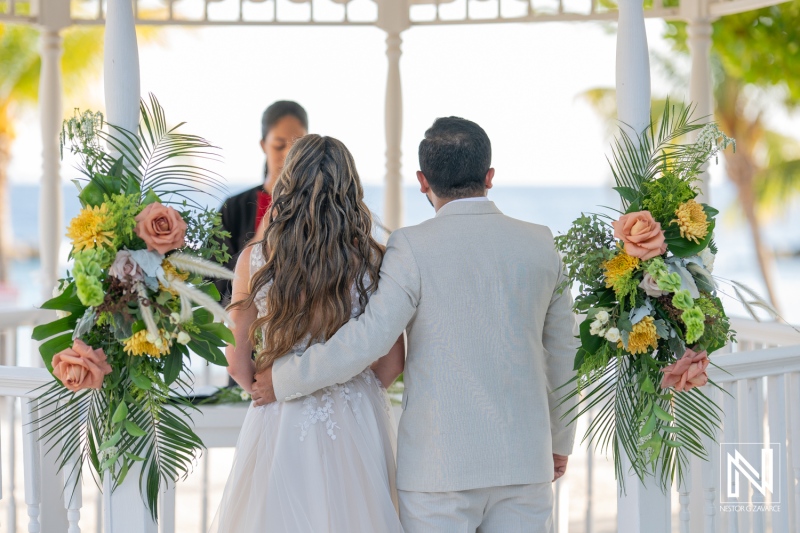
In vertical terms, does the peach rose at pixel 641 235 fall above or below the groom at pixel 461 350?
above

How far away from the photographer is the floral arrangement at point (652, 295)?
2.85m

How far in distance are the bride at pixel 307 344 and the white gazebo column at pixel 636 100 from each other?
35.5 inches

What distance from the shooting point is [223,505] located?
300 centimetres

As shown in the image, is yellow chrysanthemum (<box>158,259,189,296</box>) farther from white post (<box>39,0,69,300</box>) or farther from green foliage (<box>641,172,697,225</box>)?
white post (<box>39,0,69,300</box>)

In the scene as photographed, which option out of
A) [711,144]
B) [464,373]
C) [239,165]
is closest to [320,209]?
[464,373]

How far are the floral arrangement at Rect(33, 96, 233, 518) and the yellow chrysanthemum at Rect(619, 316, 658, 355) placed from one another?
1.26 metres

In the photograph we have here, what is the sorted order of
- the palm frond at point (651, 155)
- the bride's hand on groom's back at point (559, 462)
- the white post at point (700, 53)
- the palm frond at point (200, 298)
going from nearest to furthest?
1. the palm frond at point (200, 298)
2. the palm frond at point (651, 155)
3. the bride's hand on groom's back at point (559, 462)
4. the white post at point (700, 53)

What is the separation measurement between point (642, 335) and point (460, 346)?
23.7 inches

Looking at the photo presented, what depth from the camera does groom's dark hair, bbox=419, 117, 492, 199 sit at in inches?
107

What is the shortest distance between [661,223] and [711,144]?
30cm

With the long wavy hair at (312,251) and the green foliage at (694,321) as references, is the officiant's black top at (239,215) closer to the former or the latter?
the long wavy hair at (312,251)

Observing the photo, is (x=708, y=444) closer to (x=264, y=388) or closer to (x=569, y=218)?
(x=264, y=388)

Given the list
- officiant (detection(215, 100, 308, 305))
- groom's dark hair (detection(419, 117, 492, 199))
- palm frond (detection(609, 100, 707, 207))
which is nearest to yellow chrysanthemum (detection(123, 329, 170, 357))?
groom's dark hair (detection(419, 117, 492, 199))

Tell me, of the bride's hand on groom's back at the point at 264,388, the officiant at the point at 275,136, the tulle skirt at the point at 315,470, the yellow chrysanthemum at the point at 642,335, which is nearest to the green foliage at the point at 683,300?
the yellow chrysanthemum at the point at 642,335
